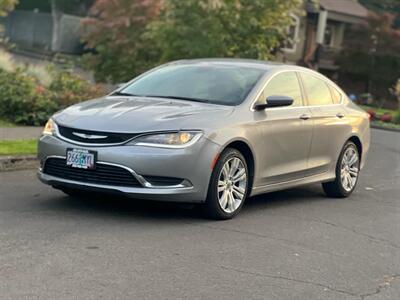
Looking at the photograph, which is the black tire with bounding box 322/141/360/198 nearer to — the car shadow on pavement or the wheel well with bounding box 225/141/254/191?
the car shadow on pavement

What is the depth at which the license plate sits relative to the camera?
21.2ft

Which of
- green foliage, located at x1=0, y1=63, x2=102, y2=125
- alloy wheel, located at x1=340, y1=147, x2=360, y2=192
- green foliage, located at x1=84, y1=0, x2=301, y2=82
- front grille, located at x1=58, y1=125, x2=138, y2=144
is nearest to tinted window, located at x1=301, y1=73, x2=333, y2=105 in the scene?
alloy wheel, located at x1=340, y1=147, x2=360, y2=192

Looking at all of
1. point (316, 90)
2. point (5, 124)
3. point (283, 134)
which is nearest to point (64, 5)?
point (5, 124)

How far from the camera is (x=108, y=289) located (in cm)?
470

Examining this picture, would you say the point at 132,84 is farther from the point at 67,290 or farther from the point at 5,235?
the point at 67,290

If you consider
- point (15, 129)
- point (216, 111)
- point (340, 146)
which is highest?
point (216, 111)

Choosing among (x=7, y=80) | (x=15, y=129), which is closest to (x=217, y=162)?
(x=15, y=129)

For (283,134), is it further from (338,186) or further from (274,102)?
(338,186)

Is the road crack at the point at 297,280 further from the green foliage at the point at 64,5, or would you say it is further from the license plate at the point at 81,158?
the green foliage at the point at 64,5

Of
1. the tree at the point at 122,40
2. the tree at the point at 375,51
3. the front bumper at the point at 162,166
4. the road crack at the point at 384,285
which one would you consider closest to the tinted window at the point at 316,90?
the front bumper at the point at 162,166

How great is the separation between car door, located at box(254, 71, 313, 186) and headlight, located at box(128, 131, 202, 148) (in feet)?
3.27

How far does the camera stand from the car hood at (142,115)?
652 centimetres

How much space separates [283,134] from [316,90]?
1.35 meters

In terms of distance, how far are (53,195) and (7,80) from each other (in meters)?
6.39
